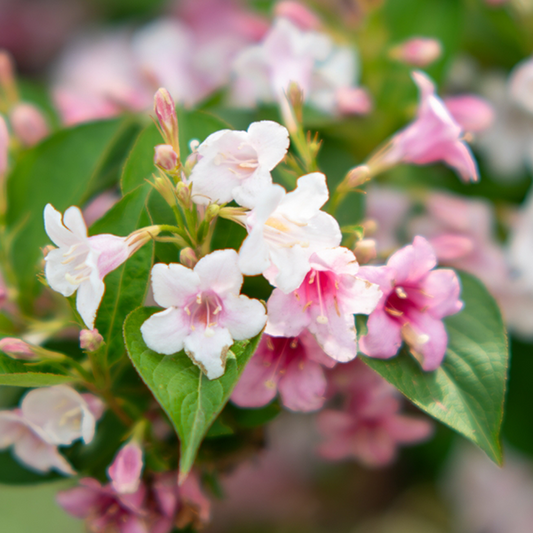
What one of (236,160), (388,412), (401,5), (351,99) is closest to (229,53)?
(401,5)

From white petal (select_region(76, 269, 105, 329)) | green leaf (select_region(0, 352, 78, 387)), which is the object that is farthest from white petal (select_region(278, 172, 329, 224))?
green leaf (select_region(0, 352, 78, 387))

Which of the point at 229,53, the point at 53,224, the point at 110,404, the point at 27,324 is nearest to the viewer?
the point at 53,224

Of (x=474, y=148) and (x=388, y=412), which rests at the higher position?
(x=474, y=148)

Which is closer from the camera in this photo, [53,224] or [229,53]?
[53,224]

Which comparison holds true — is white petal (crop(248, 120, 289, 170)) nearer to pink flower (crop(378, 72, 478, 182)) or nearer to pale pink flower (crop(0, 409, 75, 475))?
pink flower (crop(378, 72, 478, 182))

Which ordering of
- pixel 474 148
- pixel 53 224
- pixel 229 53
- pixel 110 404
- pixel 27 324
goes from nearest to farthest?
pixel 53 224 < pixel 110 404 < pixel 27 324 < pixel 474 148 < pixel 229 53

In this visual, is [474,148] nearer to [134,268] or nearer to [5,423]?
[134,268]

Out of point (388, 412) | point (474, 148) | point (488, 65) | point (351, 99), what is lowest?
point (388, 412)
